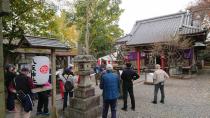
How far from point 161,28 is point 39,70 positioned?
650 inches

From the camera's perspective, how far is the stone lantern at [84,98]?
6.53 metres

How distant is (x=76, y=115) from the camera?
6.58 metres

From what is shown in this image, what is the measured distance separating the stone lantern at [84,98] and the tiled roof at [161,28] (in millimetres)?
11182

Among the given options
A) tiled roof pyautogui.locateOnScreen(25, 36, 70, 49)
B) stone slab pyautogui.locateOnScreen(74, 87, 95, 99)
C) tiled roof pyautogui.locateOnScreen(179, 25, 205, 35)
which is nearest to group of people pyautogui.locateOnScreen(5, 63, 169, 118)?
stone slab pyautogui.locateOnScreen(74, 87, 95, 99)

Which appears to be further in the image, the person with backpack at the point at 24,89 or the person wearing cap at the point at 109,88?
the person wearing cap at the point at 109,88

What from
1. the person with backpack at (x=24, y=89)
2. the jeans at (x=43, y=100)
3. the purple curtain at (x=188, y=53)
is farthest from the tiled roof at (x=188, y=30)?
the person with backpack at (x=24, y=89)

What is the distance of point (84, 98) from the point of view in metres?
6.65

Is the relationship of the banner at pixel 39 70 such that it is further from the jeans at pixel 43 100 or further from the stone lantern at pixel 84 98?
the stone lantern at pixel 84 98

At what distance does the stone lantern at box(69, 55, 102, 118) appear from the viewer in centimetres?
653

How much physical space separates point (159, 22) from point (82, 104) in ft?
56.9

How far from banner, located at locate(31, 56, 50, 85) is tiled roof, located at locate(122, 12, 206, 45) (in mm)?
12688

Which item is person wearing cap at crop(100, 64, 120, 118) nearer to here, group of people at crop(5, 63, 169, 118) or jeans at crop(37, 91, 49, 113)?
group of people at crop(5, 63, 169, 118)

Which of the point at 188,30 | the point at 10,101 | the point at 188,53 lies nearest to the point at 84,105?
the point at 10,101

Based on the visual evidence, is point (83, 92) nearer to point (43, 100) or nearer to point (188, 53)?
point (43, 100)
